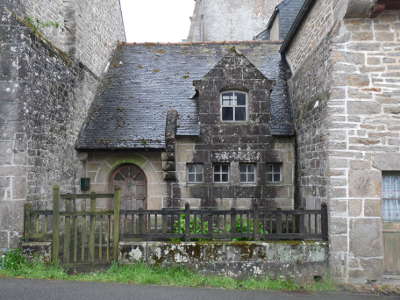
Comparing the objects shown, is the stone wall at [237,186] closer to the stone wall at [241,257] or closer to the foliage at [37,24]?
the stone wall at [241,257]

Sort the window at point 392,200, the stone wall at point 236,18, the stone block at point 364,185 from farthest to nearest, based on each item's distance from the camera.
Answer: the stone wall at point 236,18 < the window at point 392,200 < the stone block at point 364,185

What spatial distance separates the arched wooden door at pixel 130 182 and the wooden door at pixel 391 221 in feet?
20.3

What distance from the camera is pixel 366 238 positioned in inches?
264

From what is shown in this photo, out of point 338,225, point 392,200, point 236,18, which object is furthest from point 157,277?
point 236,18

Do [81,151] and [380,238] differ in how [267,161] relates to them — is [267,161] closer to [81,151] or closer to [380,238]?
[380,238]

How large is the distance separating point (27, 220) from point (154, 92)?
569 centimetres

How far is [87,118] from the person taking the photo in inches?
418

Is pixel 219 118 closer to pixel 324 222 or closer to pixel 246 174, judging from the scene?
pixel 246 174

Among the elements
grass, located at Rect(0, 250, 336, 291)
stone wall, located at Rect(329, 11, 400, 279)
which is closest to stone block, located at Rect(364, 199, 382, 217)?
stone wall, located at Rect(329, 11, 400, 279)

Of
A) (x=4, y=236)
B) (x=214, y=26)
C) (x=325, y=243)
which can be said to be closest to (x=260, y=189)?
(x=325, y=243)

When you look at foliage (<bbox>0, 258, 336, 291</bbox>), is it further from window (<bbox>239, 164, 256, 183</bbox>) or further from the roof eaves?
the roof eaves

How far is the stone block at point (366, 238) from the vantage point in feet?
22.0

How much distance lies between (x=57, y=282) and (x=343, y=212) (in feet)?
17.6

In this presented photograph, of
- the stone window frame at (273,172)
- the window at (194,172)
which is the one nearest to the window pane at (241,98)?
the stone window frame at (273,172)
